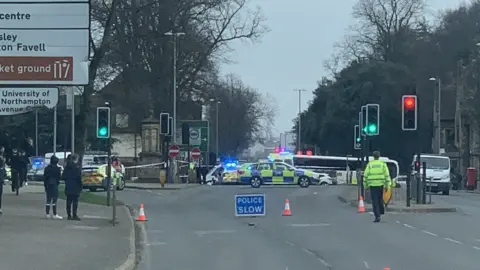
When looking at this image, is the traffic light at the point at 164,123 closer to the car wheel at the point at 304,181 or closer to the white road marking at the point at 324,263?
the car wheel at the point at 304,181

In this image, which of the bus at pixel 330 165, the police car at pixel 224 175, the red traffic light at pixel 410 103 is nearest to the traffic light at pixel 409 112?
the red traffic light at pixel 410 103

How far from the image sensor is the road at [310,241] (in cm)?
1572

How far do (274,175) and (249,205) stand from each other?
107 ft

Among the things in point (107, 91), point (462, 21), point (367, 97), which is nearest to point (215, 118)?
point (367, 97)

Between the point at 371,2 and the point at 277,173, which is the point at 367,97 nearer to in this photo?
the point at 371,2

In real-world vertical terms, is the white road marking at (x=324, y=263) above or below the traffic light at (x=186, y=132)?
below

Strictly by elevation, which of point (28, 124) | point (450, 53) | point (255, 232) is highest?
point (450, 53)

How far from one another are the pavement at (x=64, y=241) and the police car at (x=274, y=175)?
29.4m

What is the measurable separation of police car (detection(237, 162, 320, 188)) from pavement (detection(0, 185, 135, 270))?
29418 mm

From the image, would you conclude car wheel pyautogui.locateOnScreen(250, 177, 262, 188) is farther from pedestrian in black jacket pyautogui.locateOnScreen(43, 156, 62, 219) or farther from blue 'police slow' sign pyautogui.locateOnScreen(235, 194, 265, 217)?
pedestrian in black jacket pyautogui.locateOnScreen(43, 156, 62, 219)

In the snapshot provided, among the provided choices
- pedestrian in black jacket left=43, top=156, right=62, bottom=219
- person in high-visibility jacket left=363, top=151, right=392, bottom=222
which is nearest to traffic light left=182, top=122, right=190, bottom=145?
pedestrian in black jacket left=43, top=156, right=62, bottom=219

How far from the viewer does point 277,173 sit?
190 ft

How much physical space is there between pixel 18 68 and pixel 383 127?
231ft

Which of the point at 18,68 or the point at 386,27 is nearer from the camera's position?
the point at 18,68
